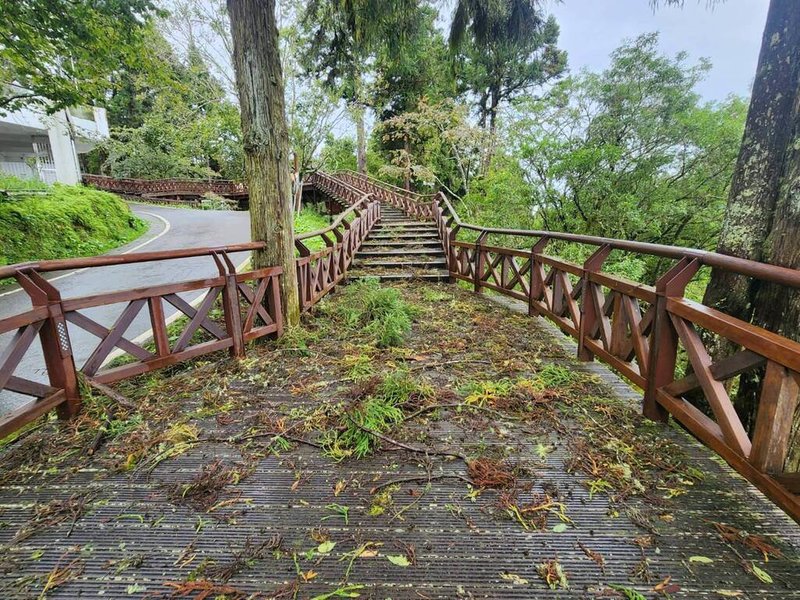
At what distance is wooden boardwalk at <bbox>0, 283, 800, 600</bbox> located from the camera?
1.52 m

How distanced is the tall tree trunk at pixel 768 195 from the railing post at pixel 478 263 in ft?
14.1

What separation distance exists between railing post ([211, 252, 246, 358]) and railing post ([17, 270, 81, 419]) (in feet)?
3.91

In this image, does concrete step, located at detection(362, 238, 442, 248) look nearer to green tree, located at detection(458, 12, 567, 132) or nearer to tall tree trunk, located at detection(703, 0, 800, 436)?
tall tree trunk, located at detection(703, 0, 800, 436)

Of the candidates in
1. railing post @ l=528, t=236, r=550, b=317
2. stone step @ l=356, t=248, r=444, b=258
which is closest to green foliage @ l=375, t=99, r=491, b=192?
stone step @ l=356, t=248, r=444, b=258

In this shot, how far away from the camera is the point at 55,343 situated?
99.5 inches

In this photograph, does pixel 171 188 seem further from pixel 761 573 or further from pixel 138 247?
pixel 761 573

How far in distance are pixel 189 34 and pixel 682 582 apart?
14.4 meters

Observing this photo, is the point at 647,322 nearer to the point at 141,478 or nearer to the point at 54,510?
the point at 141,478

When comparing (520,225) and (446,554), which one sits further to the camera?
(520,225)

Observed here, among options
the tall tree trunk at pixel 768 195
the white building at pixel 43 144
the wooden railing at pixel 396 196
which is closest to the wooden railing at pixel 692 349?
the tall tree trunk at pixel 768 195

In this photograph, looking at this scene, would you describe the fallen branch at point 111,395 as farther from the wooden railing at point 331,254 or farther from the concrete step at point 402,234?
the concrete step at point 402,234

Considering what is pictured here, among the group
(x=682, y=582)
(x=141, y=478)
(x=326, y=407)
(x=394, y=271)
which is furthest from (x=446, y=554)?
(x=394, y=271)

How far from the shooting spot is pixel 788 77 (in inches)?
86.7

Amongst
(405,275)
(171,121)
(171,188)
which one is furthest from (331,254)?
(171,188)
